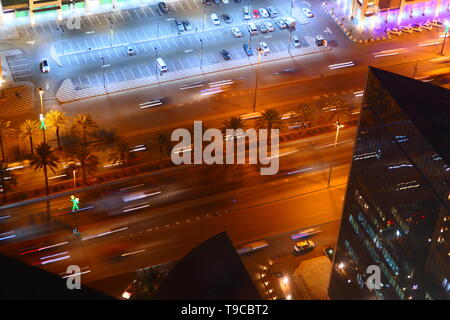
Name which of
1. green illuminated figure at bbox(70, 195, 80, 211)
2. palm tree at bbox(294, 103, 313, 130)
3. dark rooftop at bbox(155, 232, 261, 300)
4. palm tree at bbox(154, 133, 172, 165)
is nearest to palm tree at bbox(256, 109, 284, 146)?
palm tree at bbox(294, 103, 313, 130)

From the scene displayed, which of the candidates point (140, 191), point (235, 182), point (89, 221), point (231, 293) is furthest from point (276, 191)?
point (231, 293)

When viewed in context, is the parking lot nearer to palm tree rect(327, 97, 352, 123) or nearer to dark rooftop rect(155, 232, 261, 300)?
palm tree rect(327, 97, 352, 123)

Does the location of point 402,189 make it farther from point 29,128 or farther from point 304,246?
point 29,128

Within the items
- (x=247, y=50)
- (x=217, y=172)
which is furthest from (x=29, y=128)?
(x=247, y=50)

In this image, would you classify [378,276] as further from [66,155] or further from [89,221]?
→ [66,155]

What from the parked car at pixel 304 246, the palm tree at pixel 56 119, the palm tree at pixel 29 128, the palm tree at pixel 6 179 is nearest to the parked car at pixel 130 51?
the palm tree at pixel 56 119

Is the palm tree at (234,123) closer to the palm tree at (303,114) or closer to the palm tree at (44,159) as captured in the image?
the palm tree at (303,114)
